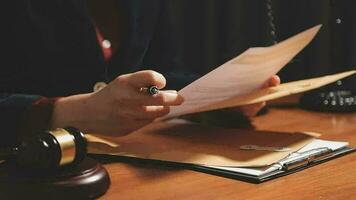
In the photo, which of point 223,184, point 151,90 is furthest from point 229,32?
point 223,184

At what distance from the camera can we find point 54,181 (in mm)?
652

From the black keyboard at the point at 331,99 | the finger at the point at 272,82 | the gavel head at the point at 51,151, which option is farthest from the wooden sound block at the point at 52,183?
the black keyboard at the point at 331,99

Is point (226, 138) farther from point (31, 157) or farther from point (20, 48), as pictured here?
point (20, 48)

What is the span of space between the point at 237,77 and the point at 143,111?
161 millimetres

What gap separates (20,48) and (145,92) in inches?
17.8

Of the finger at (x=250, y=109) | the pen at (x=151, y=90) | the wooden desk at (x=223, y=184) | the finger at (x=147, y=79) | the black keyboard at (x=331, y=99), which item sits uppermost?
the finger at (x=147, y=79)

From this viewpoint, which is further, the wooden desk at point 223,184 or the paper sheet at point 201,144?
the paper sheet at point 201,144

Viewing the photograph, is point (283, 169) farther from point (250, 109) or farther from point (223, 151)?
point (250, 109)

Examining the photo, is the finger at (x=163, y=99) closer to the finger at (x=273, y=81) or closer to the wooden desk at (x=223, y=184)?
the wooden desk at (x=223, y=184)

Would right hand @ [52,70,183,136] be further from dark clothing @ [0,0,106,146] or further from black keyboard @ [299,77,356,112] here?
black keyboard @ [299,77,356,112]

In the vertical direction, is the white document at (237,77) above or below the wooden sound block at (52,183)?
above

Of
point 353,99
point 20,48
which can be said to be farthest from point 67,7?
point 353,99

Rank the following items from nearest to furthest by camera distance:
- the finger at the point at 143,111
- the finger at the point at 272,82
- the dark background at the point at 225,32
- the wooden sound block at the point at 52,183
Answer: the wooden sound block at the point at 52,183
the finger at the point at 143,111
the finger at the point at 272,82
the dark background at the point at 225,32

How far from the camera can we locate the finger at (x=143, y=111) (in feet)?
2.96
